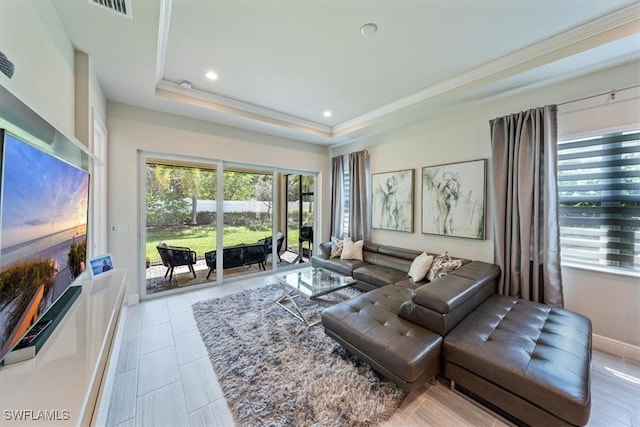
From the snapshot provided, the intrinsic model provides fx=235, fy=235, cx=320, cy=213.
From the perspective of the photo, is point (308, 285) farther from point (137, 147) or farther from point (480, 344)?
point (137, 147)

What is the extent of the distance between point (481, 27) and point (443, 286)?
2257 mm

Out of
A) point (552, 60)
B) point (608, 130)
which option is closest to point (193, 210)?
point (552, 60)

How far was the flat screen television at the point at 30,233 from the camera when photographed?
891 mm

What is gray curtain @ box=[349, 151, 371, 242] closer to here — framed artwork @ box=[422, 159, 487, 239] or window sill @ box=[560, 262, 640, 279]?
framed artwork @ box=[422, 159, 487, 239]

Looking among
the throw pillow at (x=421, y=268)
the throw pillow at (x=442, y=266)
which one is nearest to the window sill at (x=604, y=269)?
the throw pillow at (x=442, y=266)

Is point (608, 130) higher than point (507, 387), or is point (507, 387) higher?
point (608, 130)

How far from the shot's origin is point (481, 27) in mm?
2016

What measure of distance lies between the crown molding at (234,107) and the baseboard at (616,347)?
4.54 metres

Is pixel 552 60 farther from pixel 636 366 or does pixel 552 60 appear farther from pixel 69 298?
pixel 69 298

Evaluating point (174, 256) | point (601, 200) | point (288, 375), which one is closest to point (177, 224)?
point (174, 256)

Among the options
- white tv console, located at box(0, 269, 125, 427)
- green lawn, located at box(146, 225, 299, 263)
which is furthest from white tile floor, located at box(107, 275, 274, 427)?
green lawn, located at box(146, 225, 299, 263)

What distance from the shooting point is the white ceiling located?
71.7 inches

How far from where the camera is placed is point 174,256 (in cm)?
372

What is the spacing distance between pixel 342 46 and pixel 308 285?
269 cm
